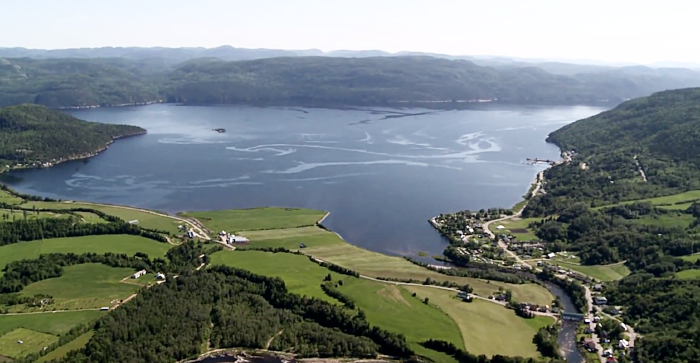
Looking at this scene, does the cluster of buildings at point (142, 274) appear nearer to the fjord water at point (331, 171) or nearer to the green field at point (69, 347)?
the green field at point (69, 347)

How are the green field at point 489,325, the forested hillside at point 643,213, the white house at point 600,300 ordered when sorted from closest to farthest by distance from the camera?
the green field at point 489,325 < the forested hillside at point 643,213 < the white house at point 600,300

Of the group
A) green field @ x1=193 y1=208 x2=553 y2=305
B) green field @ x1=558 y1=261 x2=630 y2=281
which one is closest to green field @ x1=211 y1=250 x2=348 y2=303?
green field @ x1=193 y1=208 x2=553 y2=305

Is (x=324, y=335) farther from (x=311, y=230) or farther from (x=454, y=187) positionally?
(x=454, y=187)

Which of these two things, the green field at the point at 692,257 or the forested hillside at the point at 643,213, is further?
the green field at the point at 692,257

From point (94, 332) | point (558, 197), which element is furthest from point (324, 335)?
point (558, 197)

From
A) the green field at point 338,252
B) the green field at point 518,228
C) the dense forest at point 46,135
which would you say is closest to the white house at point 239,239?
the green field at point 338,252

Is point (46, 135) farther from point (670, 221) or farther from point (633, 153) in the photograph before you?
point (633, 153)

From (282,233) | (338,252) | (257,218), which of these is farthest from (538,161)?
(338,252)
